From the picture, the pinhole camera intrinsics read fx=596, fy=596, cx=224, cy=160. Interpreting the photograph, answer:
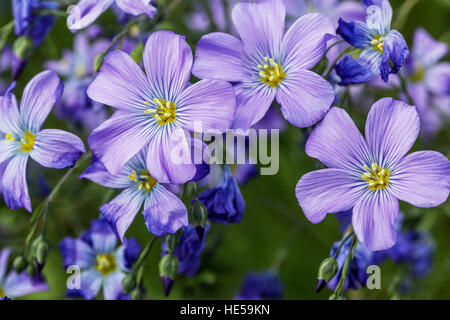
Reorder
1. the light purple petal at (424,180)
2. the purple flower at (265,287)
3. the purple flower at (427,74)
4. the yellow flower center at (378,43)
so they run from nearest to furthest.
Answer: the light purple petal at (424,180), the yellow flower center at (378,43), the purple flower at (265,287), the purple flower at (427,74)

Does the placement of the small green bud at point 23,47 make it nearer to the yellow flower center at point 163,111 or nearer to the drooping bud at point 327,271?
the yellow flower center at point 163,111

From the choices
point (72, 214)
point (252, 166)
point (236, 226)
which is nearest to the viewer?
point (252, 166)

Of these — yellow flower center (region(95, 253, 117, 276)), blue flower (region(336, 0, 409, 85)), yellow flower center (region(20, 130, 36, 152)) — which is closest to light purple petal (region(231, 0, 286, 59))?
blue flower (region(336, 0, 409, 85))

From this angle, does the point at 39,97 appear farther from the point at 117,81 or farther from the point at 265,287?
the point at 265,287

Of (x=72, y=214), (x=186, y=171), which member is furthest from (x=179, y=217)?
(x=72, y=214)

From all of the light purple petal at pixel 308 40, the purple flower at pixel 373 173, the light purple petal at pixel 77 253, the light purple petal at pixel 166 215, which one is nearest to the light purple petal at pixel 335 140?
the purple flower at pixel 373 173
